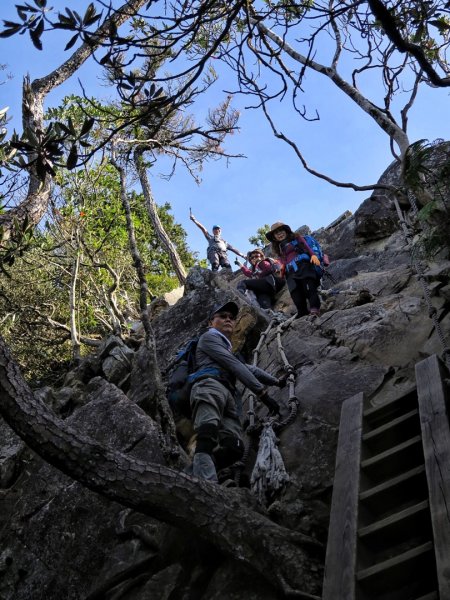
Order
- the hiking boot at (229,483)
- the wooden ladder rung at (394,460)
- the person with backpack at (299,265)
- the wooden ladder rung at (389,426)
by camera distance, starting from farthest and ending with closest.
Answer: the person with backpack at (299,265), the hiking boot at (229,483), the wooden ladder rung at (389,426), the wooden ladder rung at (394,460)

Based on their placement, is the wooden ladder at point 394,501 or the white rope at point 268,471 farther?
the white rope at point 268,471

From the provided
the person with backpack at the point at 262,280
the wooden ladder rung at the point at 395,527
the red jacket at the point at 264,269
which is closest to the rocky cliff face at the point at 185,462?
the wooden ladder rung at the point at 395,527

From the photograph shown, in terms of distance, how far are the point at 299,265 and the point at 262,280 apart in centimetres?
318

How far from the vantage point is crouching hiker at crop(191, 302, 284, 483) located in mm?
5332

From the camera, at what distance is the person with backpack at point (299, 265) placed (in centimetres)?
905

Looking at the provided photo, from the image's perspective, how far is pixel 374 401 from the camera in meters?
5.58

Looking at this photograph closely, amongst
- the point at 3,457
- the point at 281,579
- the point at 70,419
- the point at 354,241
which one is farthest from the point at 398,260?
the point at 281,579

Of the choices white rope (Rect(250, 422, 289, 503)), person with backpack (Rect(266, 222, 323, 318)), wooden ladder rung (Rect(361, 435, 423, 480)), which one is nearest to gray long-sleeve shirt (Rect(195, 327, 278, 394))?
white rope (Rect(250, 422, 289, 503))

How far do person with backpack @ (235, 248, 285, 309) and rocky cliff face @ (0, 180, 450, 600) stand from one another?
2.47 m

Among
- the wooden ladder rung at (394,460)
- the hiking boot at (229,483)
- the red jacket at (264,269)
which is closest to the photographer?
the wooden ladder rung at (394,460)

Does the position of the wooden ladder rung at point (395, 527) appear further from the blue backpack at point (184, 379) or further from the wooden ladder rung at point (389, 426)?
the blue backpack at point (184, 379)

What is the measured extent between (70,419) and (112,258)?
975cm

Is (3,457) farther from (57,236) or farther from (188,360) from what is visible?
(57,236)

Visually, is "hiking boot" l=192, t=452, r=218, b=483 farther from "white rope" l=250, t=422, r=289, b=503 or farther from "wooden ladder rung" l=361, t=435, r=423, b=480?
"wooden ladder rung" l=361, t=435, r=423, b=480
